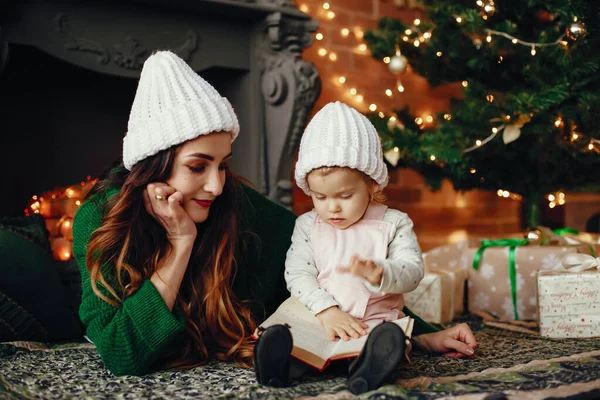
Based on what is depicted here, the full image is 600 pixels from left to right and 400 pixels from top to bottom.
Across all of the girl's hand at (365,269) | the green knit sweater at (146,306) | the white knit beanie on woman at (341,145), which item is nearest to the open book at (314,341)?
the girl's hand at (365,269)

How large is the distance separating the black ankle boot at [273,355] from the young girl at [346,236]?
15cm

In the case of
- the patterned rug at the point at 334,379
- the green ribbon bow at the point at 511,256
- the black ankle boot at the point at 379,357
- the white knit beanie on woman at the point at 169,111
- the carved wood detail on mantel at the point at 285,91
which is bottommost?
the patterned rug at the point at 334,379

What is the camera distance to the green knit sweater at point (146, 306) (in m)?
1.20

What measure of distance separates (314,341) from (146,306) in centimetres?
34

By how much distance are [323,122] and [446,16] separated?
3.88 feet

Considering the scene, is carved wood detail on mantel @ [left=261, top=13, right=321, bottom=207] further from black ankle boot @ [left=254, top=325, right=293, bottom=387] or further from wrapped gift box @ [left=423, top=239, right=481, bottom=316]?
black ankle boot @ [left=254, top=325, right=293, bottom=387]

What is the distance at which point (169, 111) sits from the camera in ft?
4.15

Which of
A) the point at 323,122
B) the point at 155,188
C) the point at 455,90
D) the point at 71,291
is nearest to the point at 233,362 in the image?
the point at 155,188

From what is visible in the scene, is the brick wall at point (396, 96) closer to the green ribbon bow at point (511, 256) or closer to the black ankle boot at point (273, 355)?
the green ribbon bow at point (511, 256)

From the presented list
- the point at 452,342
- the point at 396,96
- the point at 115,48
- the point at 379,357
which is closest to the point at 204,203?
the point at 379,357

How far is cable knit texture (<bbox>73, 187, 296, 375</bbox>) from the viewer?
1.20 metres

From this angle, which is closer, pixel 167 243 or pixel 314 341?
pixel 314 341

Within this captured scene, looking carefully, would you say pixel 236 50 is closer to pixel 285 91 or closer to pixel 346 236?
pixel 285 91

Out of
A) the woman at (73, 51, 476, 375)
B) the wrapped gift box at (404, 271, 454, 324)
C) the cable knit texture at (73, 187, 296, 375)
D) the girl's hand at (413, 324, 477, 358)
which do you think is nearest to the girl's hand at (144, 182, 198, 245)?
the woman at (73, 51, 476, 375)
